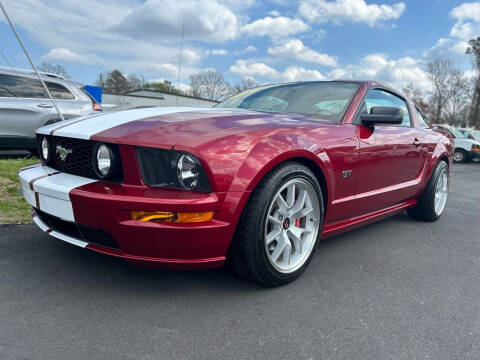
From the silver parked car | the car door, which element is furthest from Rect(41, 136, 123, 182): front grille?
the silver parked car

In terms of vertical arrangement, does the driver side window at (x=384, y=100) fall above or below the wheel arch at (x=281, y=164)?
above

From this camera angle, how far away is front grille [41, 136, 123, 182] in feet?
6.12

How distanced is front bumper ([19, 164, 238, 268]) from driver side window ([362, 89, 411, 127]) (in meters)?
1.79

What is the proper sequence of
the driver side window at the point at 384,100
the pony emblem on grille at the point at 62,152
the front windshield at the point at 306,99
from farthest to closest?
the driver side window at the point at 384,100 < the front windshield at the point at 306,99 < the pony emblem on grille at the point at 62,152

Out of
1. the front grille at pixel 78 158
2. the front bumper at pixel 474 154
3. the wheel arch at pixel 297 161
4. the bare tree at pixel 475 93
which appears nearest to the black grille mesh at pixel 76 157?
the front grille at pixel 78 158

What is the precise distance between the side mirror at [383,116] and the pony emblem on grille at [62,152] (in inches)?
77.5

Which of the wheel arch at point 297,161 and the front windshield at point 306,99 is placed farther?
the front windshield at point 306,99

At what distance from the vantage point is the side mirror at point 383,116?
2619 mm

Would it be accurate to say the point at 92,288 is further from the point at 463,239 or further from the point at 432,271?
the point at 463,239

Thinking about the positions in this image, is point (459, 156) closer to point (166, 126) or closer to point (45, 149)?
point (166, 126)

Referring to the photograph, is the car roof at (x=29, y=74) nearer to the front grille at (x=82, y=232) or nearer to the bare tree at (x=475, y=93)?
the front grille at (x=82, y=232)

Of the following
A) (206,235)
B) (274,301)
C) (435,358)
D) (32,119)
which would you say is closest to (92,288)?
(206,235)

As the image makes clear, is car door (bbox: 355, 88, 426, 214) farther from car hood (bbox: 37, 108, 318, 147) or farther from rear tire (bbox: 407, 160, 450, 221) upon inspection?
car hood (bbox: 37, 108, 318, 147)

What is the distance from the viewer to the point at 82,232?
188cm
